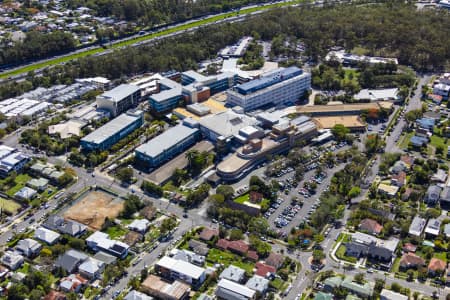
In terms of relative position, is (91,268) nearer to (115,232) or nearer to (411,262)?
(115,232)

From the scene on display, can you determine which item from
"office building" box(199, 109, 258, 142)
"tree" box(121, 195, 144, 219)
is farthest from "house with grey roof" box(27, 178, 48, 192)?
"office building" box(199, 109, 258, 142)

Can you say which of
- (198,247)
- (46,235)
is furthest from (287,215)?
(46,235)

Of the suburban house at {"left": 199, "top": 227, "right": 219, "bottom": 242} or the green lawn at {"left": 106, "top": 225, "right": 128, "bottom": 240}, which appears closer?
the suburban house at {"left": 199, "top": 227, "right": 219, "bottom": 242}

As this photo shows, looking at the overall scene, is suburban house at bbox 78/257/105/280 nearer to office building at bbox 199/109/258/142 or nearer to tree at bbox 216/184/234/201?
tree at bbox 216/184/234/201

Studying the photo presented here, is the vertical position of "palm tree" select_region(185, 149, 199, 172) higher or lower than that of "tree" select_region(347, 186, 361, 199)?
higher

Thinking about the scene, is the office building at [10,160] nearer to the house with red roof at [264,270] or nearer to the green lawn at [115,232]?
the green lawn at [115,232]

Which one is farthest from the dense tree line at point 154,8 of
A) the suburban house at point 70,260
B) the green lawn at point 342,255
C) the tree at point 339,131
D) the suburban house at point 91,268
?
the green lawn at point 342,255

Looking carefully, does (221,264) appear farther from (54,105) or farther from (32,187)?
(54,105)
